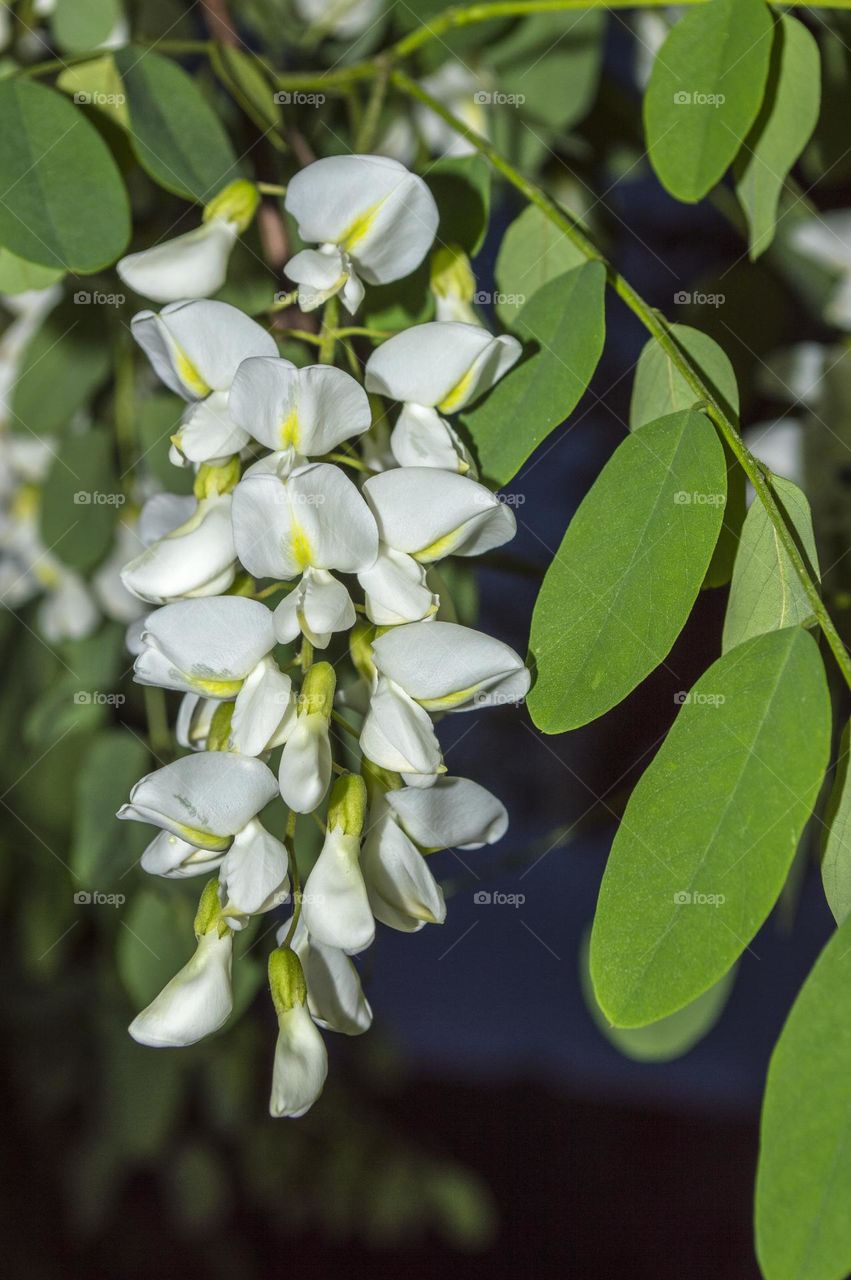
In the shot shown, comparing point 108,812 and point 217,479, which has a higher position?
point 217,479

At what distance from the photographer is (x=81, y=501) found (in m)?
0.58

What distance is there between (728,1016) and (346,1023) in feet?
3.65

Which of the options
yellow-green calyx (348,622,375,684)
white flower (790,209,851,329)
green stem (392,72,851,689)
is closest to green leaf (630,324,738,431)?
green stem (392,72,851,689)

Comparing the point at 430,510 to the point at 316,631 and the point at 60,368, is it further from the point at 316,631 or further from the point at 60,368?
the point at 60,368

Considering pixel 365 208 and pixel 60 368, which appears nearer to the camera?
pixel 365 208

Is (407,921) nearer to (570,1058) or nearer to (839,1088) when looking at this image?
(839,1088)

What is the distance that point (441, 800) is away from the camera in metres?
0.32

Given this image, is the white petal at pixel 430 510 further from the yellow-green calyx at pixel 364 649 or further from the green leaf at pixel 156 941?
the green leaf at pixel 156 941

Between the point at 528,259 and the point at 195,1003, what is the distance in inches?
10.6

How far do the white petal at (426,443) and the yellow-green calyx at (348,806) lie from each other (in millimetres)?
90

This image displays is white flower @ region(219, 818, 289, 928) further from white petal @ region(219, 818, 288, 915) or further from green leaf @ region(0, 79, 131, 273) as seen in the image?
green leaf @ region(0, 79, 131, 273)

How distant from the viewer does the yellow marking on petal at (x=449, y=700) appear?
30cm

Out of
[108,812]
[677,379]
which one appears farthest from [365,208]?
[108,812]

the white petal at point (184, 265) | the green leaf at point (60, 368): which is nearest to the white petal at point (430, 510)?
the white petal at point (184, 265)
